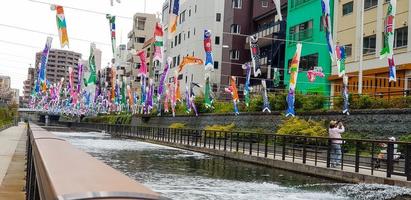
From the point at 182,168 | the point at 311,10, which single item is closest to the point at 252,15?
the point at 311,10

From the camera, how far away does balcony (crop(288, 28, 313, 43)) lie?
48969 millimetres

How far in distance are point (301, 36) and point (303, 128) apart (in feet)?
67.9

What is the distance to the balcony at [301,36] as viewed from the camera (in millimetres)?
48969

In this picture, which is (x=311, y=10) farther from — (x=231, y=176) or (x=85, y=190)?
(x=85, y=190)

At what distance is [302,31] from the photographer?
50.3 m

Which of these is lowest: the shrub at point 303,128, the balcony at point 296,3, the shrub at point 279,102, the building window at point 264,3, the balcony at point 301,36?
the shrub at point 303,128

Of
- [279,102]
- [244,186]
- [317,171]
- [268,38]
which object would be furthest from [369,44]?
[244,186]

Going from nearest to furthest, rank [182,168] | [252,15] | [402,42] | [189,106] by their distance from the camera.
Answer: [182,168] → [402,42] → [189,106] → [252,15]

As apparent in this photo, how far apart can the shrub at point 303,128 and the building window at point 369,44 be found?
9900 millimetres

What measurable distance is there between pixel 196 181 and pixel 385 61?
2533 cm

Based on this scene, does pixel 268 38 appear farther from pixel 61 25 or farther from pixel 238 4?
pixel 61 25

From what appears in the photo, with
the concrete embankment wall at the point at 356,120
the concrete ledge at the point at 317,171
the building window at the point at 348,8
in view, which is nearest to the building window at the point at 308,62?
the building window at the point at 348,8

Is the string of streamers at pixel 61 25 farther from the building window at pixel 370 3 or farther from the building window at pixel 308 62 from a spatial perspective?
the building window at pixel 308 62

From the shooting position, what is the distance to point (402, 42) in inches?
1443
